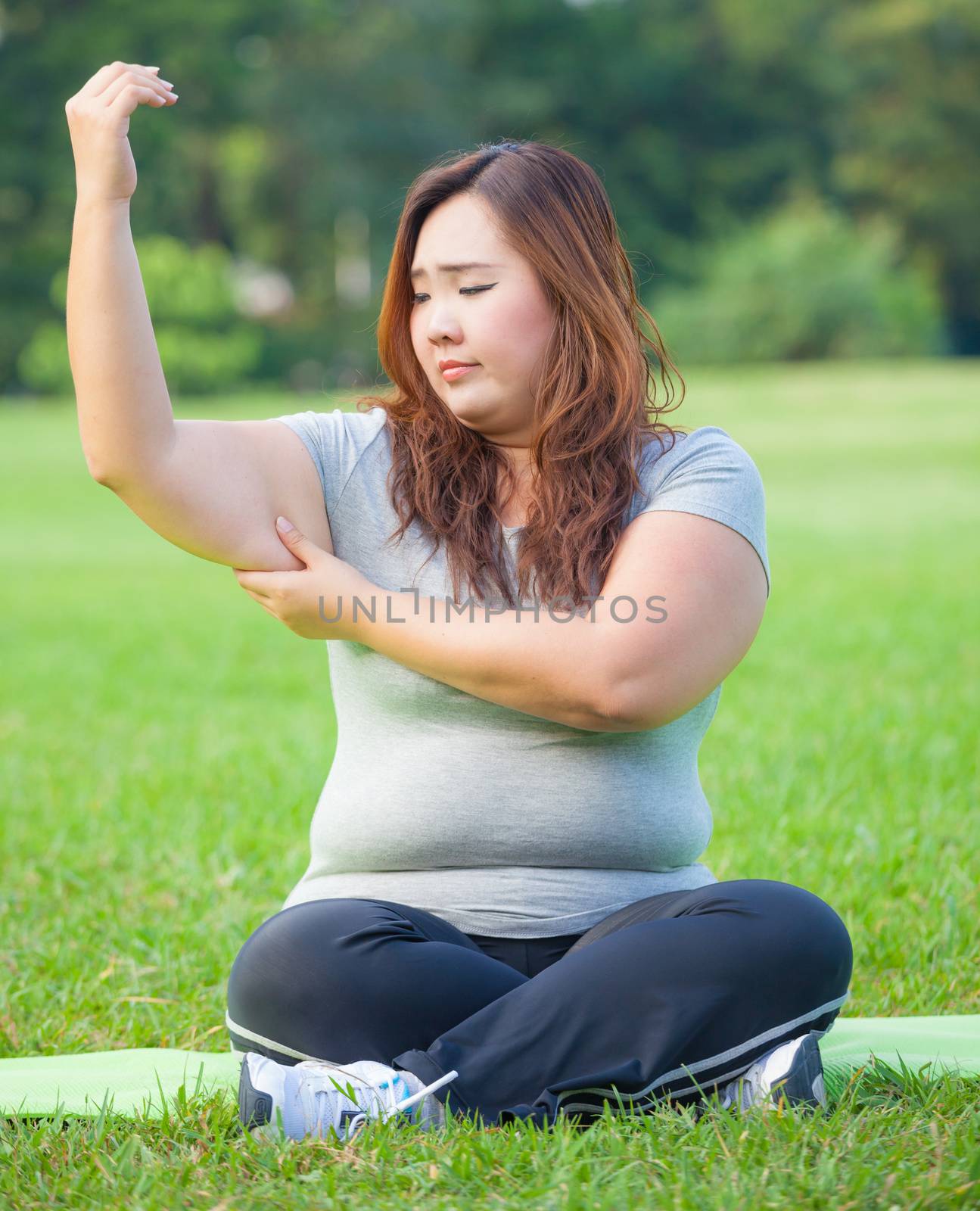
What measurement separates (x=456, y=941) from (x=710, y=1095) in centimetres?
38

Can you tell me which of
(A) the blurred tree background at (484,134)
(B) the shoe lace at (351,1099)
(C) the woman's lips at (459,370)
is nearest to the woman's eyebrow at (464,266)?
(C) the woman's lips at (459,370)

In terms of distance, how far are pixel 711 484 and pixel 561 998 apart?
0.71m

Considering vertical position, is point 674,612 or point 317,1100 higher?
point 674,612

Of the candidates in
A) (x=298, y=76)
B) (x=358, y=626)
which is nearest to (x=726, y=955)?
(x=358, y=626)

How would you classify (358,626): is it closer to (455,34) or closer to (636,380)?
(636,380)

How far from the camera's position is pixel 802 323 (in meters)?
25.4

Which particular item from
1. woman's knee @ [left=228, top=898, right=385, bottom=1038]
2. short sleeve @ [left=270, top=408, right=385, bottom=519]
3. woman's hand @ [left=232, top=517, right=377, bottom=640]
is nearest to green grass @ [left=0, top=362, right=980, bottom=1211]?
woman's knee @ [left=228, top=898, right=385, bottom=1038]

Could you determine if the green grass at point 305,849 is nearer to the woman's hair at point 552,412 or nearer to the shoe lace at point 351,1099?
the shoe lace at point 351,1099

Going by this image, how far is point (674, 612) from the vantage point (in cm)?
183

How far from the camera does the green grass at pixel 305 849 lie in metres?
1.56

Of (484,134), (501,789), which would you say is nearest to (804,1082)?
(501,789)

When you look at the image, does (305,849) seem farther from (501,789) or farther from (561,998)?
(561,998)

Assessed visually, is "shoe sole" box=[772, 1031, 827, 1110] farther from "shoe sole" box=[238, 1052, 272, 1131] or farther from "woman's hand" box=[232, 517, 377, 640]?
"woman's hand" box=[232, 517, 377, 640]

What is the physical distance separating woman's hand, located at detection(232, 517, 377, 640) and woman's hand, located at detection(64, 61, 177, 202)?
49cm
